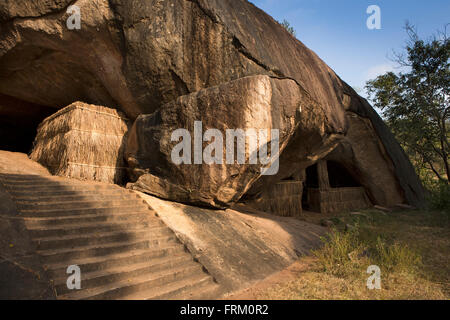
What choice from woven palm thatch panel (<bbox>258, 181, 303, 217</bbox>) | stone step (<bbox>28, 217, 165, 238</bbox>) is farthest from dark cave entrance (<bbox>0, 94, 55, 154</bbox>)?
woven palm thatch panel (<bbox>258, 181, 303, 217</bbox>)

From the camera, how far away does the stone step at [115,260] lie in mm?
2267

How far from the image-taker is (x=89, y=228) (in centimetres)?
295

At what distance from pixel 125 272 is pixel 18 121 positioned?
8912 mm

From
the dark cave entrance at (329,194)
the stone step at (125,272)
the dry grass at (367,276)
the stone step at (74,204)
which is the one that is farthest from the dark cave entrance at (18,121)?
the dark cave entrance at (329,194)

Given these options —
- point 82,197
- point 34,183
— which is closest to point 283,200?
point 82,197

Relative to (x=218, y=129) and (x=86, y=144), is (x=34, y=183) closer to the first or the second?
(x=86, y=144)

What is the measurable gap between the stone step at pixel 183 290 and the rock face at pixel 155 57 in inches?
66.1

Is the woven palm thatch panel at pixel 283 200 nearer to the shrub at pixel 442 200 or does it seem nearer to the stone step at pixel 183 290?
the shrub at pixel 442 200

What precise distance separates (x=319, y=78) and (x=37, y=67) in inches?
290

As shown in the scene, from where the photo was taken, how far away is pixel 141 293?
2.35 meters

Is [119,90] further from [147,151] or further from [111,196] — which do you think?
[111,196]

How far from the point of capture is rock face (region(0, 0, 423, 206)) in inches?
189

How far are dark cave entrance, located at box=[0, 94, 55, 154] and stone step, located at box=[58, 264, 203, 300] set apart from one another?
685cm
